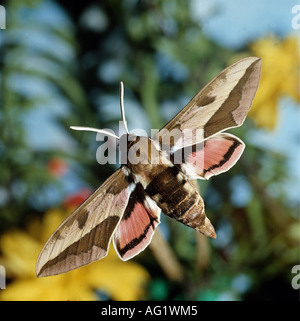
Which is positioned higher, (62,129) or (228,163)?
(62,129)

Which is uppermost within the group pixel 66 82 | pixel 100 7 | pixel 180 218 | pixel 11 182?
pixel 100 7

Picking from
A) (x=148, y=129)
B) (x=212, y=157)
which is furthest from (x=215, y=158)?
(x=148, y=129)

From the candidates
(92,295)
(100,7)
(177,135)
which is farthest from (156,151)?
(100,7)

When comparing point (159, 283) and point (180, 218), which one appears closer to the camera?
point (180, 218)

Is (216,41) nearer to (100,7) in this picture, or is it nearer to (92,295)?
(100,7)

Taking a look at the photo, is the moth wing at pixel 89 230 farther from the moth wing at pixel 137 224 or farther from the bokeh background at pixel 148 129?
the bokeh background at pixel 148 129
